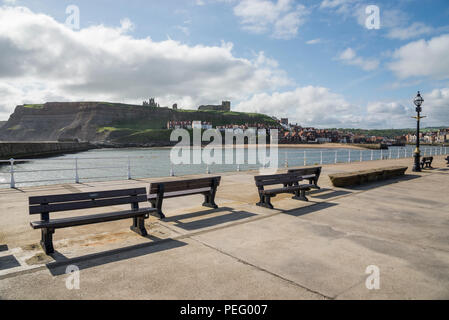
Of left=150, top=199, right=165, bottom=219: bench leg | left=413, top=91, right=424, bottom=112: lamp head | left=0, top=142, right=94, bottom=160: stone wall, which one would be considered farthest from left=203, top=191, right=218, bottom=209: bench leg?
left=0, top=142, right=94, bottom=160: stone wall

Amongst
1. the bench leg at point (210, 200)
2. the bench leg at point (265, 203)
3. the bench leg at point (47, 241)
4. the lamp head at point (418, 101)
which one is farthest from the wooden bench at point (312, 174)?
the lamp head at point (418, 101)

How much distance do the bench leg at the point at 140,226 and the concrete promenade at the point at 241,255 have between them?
0.11 meters

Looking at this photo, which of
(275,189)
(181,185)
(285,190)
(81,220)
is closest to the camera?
(81,220)

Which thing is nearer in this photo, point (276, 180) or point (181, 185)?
point (181, 185)

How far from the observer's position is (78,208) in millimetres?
4992

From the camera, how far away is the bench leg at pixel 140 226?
18.4 ft

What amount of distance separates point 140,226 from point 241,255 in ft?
7.12

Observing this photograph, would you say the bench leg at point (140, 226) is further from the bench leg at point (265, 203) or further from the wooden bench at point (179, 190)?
the bench leg at point (265, 203)

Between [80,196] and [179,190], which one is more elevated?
[80,196]

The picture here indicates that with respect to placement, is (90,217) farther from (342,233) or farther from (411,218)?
(411,218)

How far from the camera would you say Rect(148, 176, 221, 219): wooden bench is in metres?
6.73

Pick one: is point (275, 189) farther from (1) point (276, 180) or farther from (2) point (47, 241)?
(2) point (47, 241)

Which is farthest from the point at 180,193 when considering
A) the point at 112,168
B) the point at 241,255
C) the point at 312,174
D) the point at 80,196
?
the point at 112,168

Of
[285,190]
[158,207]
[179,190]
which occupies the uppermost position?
[179,190]
